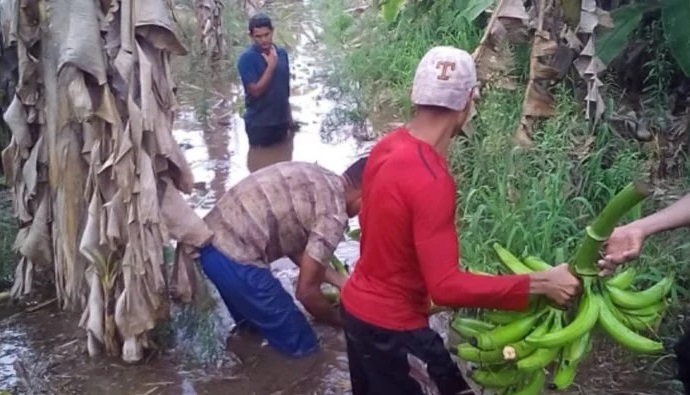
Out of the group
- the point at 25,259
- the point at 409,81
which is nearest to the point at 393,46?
the point at 409,81

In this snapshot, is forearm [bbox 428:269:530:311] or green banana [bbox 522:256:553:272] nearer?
forearm [bbox 428:269:530:311]

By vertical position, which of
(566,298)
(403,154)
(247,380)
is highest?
(403,154)

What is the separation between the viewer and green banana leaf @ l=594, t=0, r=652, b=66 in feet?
19.2

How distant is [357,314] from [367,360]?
7.0 inches

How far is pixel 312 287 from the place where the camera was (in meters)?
4.62

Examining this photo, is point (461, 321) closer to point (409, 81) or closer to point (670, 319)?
point (670, 319)

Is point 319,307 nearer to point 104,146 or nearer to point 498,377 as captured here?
point 104,146

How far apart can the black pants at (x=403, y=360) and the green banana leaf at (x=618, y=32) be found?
3.17 m

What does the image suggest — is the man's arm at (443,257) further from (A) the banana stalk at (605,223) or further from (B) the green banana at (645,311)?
(B) the green banana at (645,311)

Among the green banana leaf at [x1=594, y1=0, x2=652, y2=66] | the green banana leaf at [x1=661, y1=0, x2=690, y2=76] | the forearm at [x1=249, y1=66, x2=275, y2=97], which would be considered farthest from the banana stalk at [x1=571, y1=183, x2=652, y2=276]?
the forearm at [x1=249, y1=66, x2=275, y2=97]

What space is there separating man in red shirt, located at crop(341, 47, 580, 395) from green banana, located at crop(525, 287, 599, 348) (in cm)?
12

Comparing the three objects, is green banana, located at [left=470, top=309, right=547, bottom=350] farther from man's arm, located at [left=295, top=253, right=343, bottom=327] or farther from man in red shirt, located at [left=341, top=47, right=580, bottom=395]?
man's arm, located at [left=295, top=253, right=343, bottom=327]

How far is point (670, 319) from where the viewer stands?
16.0ft

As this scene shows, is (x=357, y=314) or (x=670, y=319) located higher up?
(x=357, y=314)
